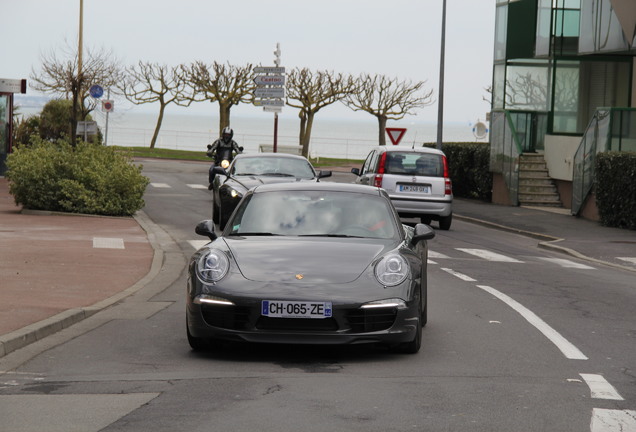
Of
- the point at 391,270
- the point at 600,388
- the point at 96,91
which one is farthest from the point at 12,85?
the point at 600,388

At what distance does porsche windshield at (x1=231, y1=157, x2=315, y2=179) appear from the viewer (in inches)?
848

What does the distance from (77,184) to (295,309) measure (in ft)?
50.2

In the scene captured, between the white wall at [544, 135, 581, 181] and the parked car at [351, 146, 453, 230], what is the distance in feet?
25.9

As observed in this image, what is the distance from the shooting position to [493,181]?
3484cm

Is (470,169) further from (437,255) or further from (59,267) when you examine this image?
(59,267)

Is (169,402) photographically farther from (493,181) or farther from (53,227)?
(493,181)

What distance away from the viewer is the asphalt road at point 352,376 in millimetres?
6477

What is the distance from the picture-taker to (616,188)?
82.6ft

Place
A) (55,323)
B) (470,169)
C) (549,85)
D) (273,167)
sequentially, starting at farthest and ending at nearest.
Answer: (470,169) < (549,85) < (273,167) < (55,323)

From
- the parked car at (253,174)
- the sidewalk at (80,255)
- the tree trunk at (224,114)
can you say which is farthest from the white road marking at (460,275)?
the tree trunk at (224,114)

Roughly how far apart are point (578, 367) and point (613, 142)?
20143 millimetres

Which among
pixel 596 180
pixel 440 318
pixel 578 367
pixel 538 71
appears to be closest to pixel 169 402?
pixel 578 367

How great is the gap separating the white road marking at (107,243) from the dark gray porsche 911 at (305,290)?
803 cm

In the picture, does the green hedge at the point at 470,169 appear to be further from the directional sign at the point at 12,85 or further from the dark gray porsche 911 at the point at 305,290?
the dark gray porsche 911 at the point at 305,290
